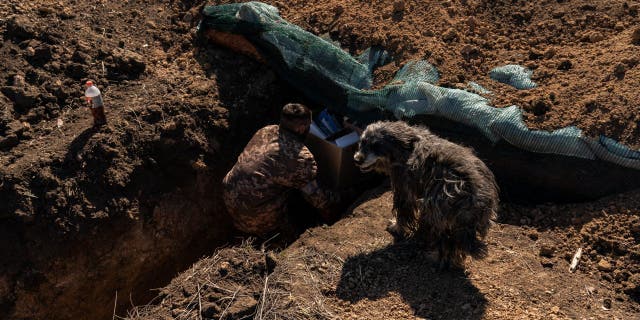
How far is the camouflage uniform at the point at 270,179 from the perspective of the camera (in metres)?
6.79

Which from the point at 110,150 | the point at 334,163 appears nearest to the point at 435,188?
the point at 334,163

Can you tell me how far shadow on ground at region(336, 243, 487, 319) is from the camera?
507cm

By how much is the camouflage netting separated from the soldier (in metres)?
0.89

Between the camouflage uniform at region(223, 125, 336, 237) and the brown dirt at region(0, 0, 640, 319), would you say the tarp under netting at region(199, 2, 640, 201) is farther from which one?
the camouflage uniform at region(223, 125, 336, 237)

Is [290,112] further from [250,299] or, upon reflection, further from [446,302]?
[446,302]

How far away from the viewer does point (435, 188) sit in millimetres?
5270

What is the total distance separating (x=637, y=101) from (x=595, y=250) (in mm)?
1677

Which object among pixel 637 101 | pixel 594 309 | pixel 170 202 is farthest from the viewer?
pixel 170 202

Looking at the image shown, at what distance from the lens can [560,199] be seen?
20.4 feet

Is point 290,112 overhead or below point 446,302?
overhead

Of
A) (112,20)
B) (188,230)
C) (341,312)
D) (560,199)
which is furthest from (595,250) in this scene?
(112,20)

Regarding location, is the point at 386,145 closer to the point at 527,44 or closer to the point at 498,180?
the point at 498,180

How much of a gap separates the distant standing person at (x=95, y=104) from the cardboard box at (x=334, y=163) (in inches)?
106

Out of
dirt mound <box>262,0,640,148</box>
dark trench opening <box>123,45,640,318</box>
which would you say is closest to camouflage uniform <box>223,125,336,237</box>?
dark trench opening <box>123,45,640,318</box>
